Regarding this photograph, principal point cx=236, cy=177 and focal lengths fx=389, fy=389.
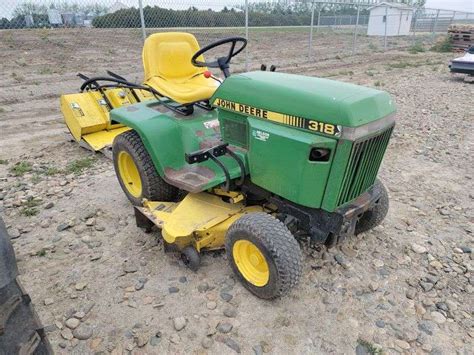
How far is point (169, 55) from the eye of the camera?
11.1 feet

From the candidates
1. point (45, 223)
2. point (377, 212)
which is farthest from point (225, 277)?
point (45, 223)

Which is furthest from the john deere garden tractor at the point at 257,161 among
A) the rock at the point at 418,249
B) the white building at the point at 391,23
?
the white building at the point at 391,23

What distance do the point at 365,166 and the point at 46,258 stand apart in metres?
2.36

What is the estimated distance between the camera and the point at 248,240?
2.37m

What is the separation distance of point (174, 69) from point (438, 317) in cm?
276

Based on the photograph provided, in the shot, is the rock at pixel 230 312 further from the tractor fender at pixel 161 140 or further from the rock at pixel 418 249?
the rock at pixel 418 249

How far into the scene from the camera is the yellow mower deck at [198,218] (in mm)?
2645

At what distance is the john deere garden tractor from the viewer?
2189 millimetres

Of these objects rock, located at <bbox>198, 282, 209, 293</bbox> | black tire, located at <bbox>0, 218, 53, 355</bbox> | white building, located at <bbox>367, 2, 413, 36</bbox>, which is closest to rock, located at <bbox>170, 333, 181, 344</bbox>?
rock, located at <bbox>198, 282, 209, 293</bbox>

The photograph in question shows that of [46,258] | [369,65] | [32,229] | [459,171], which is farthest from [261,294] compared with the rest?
[369,65]

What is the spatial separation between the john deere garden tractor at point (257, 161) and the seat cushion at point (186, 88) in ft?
0.03

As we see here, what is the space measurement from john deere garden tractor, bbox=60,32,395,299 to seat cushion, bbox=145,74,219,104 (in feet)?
0.03

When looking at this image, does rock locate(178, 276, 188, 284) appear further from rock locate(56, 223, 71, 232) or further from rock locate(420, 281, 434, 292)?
rock locate(420, 281, 434, 292)

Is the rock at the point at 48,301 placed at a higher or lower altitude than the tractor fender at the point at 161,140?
lower
